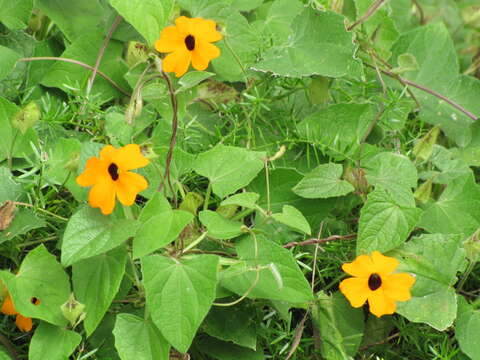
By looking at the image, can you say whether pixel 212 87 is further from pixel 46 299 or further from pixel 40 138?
pixel 46 299

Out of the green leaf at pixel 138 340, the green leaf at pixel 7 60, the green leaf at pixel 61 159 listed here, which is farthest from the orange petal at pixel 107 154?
the green leaf at pixel 7 60

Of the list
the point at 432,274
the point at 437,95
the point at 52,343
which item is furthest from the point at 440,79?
the point at 52,343

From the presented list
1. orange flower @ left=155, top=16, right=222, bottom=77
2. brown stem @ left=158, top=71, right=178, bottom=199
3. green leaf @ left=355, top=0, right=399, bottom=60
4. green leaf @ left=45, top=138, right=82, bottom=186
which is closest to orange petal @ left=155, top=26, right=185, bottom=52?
orange flower @ left=155, top=16, right=222, bottom=77

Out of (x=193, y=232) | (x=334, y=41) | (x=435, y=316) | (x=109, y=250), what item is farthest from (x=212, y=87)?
(x=435, y=316)

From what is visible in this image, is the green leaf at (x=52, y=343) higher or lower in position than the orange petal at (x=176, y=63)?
lower

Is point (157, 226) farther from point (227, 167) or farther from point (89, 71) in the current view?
point (89, 71)

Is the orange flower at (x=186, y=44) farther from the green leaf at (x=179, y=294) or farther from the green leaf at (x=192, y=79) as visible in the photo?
the green leaf at (x=179, y=294)
